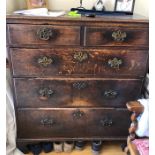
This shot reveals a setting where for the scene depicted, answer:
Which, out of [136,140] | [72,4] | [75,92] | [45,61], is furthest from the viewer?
[72,4]

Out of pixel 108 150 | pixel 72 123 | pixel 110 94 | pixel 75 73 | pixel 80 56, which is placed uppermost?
pixel 80 56

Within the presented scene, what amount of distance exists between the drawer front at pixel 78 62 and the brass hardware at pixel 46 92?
0.36 ft

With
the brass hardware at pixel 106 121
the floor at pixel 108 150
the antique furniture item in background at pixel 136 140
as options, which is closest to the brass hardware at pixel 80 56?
the antique furniture item in background at pixel 136 140

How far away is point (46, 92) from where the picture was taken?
1368mm

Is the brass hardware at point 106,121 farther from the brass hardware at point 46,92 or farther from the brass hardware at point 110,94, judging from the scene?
the brass hardware at point 46,92

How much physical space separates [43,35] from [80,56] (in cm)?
27

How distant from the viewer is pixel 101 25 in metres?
1.21

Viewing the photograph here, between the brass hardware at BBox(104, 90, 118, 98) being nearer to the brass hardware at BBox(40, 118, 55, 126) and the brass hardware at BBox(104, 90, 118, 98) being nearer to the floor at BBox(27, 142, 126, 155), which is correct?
the brass hardware at BBox(40, 118, 55, 126)

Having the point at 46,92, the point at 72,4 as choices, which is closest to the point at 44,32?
the point at 46,92

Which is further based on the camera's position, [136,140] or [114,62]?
[114,62]

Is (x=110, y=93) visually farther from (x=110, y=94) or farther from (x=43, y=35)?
(x=43, y=35)

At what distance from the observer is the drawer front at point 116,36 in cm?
122

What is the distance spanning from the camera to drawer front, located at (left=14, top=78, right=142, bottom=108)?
1354mm
